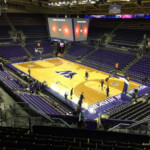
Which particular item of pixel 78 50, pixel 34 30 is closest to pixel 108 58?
pixel 78 50

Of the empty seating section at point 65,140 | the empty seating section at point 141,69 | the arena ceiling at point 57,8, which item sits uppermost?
the arena ceiling at point 57,8

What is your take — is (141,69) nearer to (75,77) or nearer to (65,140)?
(75,77)

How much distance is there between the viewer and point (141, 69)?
27.6 m

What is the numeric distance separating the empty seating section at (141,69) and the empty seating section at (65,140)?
20462 millimetres

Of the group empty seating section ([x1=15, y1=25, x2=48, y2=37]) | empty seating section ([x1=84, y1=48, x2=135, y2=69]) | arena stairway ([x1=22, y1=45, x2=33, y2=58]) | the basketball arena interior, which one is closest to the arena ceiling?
the basketball arena interior

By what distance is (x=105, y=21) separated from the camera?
140 feet

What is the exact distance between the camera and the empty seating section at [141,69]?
26.2 meters

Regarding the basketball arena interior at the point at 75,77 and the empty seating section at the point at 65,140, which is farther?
the basketball arena interior at the point at 75,77

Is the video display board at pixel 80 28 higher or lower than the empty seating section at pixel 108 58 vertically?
higher

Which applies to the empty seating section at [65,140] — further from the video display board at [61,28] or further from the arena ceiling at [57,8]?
the arena ceiling at [57,8]

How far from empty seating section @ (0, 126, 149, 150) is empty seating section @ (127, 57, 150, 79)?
20.5m

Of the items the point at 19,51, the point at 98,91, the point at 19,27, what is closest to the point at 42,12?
the point at 19,27

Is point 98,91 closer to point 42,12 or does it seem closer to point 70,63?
point 70,63

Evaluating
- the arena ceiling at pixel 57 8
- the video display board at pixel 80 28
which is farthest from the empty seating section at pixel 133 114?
the arena ceiling at pixel 57 8
